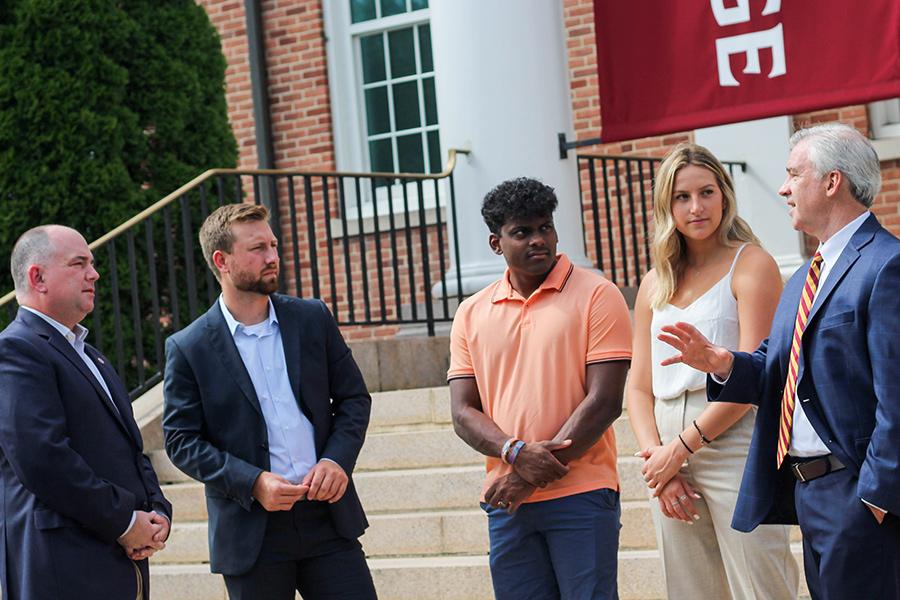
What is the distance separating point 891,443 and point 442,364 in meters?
4.76

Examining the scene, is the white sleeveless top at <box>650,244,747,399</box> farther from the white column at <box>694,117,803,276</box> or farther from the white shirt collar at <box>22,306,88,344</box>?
the white column at <box>694,117,803,276</box>

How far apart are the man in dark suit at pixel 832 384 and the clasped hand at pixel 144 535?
1.70m

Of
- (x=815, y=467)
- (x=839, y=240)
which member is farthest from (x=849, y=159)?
(x=815, y=467)

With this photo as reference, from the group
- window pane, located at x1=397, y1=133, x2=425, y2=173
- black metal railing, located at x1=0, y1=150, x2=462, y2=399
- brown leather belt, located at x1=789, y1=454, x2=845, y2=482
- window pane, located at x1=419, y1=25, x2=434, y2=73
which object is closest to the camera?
brown leather belt, located at x1=789, y1=454, x2=845, y2=482

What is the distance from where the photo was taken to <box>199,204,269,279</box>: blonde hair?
4.40 metres

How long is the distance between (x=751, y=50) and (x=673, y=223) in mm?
2767

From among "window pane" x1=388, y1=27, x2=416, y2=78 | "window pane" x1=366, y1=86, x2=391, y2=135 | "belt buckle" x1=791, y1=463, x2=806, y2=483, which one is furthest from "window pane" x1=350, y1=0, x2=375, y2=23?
"belt buckle" x1=791, y1=463, x2=806, y2=483

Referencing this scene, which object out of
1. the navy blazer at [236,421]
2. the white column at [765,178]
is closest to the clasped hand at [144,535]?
the navy blazer at [236,421]

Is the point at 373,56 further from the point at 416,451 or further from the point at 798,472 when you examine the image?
the point at 798,472

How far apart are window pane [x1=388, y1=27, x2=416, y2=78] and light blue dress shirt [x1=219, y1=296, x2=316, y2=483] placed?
313 inches

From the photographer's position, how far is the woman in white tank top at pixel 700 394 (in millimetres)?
4020

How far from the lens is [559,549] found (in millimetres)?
4059

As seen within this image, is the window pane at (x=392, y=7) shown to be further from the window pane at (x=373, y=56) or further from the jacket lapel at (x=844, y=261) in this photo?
the jacket lapel at (x=844, y=261)

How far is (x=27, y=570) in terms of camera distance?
3.92m
